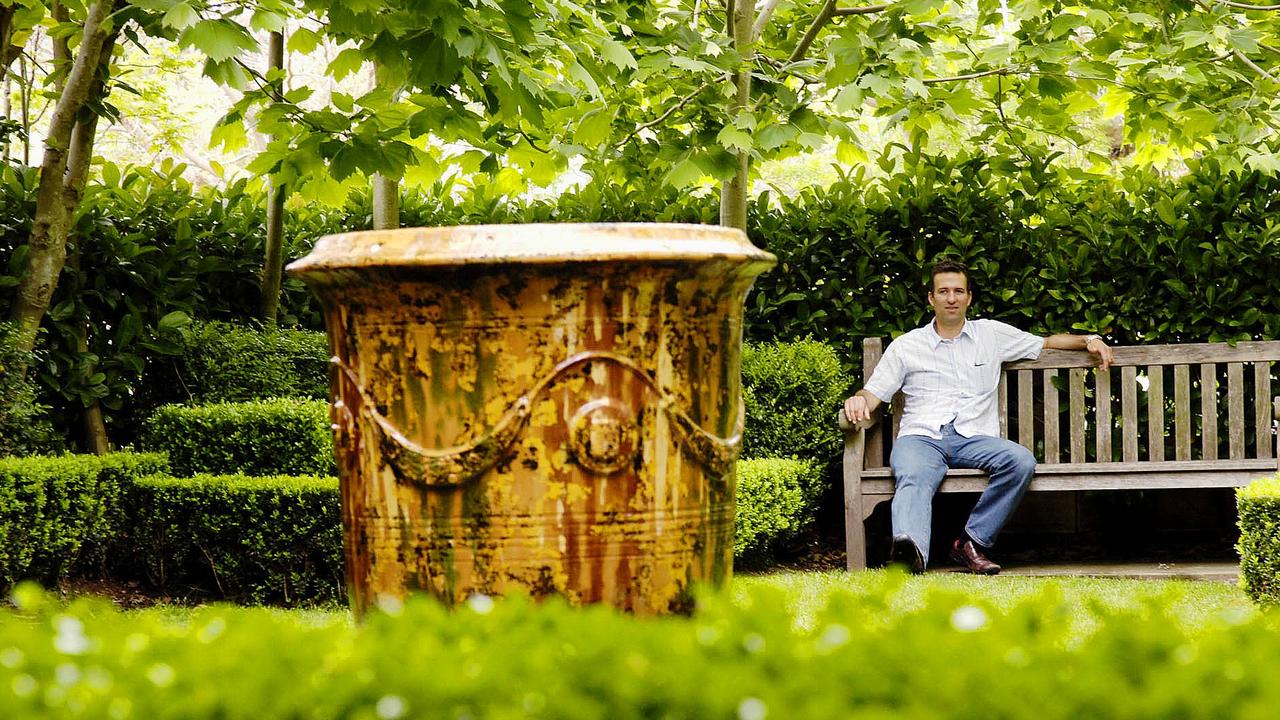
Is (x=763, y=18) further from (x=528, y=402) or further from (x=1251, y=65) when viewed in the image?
(x=528, y=402)

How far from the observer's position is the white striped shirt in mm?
6883

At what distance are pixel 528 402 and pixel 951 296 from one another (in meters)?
4.71

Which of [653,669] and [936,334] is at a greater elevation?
[936,334]

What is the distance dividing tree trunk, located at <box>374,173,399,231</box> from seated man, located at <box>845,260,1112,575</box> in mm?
2794

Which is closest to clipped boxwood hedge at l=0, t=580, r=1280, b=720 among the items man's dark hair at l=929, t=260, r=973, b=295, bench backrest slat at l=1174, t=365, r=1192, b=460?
man's dark hair at l=929, t=260, r=973, b=295

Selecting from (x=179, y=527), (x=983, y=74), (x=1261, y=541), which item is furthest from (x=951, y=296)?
(x=179, y=527)

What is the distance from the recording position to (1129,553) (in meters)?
7.30

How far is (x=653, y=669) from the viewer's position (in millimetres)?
1551

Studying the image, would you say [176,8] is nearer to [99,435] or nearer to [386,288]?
[386,288]

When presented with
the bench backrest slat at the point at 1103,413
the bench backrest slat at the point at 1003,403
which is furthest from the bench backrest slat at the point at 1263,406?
the bench backrest slat at the point at 1003,403

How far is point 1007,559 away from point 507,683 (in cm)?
625

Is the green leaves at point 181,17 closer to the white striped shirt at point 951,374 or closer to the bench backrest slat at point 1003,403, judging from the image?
the white striped shirt at point 951,374

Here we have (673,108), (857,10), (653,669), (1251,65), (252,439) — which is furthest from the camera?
(857,10)

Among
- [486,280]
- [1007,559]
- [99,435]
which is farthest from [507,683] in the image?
[1007,559]
